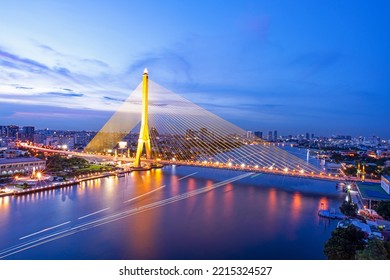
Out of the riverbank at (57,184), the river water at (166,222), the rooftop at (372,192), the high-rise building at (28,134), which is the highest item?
the high-rise building at (28,134)

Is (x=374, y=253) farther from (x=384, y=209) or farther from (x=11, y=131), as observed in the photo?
(x=11, y=131)

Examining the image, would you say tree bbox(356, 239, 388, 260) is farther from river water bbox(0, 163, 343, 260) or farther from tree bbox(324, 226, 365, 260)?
river water bbox(0, 163, 343, 260)

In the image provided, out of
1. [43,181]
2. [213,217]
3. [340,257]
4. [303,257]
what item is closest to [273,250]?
[303,257]

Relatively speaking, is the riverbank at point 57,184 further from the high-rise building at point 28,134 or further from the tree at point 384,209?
the high-rise building at point 28,134

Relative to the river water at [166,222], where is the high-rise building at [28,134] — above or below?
above

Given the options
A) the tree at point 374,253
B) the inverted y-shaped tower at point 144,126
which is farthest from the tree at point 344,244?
the inverted y-shaped tower at point 144,126

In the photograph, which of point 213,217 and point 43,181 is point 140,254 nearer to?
point 213,217

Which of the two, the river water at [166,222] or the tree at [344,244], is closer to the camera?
the tree at [344,244]
